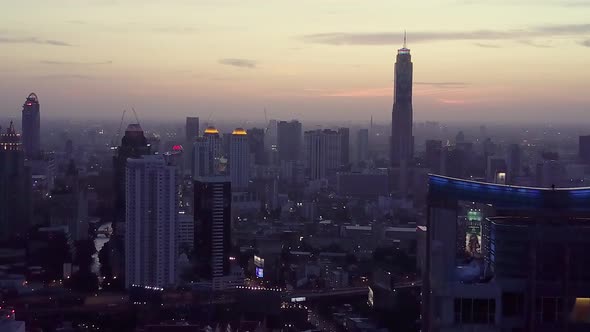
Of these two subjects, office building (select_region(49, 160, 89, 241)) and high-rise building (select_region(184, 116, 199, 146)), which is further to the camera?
high-rise building (select_region(184, 116, 199, 146))

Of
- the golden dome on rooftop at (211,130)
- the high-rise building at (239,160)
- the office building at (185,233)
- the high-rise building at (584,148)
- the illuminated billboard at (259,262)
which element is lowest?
the illuminated billboard at (259,262)

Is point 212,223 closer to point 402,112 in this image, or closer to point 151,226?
point 151,226

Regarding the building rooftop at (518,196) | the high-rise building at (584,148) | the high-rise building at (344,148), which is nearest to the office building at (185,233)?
the high-rise building at (584,148)

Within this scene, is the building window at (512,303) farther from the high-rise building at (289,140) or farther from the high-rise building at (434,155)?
the high-rise building at (289,140)

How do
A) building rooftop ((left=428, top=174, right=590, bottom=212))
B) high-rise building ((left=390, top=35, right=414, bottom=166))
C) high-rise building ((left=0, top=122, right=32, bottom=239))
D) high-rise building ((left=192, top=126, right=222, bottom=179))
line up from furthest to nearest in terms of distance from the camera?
high-rise building ((left=390, top=35, right=414, bottom=166)) → high-rise building ((left=192, top=126, right=222, bottom=179)) → high-rise building ((left=0, top=122, right=32, bottom=239)) → building rooftop ((left=428, top=174, right=590, bottom=212))

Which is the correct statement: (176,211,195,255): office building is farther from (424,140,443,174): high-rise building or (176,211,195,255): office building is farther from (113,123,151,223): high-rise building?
(424,140,443,174): high-rise building

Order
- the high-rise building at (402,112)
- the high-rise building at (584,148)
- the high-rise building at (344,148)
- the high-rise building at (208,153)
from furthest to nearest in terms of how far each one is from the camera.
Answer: the high-rise building at (344,148) < the high-rise building at (402,112) < the high-rise building at (208,153) < the high-rise building at (584,148)

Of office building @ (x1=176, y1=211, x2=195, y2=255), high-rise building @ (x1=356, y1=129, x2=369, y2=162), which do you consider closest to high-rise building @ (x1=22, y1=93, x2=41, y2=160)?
office building @ (x1=176, y1=211, x2=195, y2=255)
